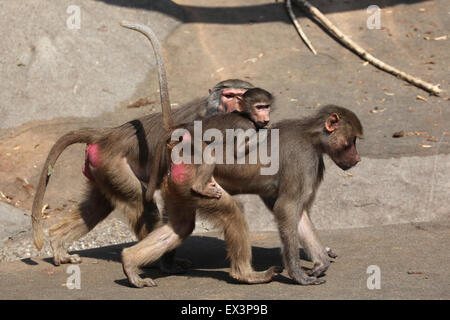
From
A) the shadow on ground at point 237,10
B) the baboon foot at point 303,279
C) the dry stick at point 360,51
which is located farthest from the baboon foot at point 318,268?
the shadow on ground at point 237,10

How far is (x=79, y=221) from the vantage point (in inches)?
218

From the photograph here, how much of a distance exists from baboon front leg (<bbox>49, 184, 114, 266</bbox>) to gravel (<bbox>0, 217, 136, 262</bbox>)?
985 mm

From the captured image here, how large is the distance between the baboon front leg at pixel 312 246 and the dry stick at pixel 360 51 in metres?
5.10

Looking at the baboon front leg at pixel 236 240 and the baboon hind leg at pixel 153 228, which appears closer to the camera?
the baboon front leg at pixel 236 240

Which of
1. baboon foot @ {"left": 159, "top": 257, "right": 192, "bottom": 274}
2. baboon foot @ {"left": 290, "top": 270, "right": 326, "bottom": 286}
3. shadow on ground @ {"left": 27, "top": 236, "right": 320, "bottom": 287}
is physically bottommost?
shadow on ground @ {"left": 27, "top": 236, "right": 320, "bottom": 287}

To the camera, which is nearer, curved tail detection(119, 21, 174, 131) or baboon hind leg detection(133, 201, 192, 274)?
curved tail detection(119, 21, 174, 131)

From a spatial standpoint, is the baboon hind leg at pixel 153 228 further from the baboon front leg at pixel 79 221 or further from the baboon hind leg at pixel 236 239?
the baboon hind leg at pixel 236 239

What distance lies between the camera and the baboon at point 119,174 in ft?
16.7

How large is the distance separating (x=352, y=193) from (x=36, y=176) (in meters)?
3.99

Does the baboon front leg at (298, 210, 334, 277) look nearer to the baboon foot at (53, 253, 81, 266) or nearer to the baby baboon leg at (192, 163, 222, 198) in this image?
the baby baboon leg at (192, 163, 222, 198)

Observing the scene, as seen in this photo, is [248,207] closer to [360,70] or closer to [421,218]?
[421,218]

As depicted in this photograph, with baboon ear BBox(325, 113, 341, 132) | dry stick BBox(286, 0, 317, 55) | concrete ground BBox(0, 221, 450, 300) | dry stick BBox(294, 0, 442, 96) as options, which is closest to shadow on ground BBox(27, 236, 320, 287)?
concrete ground BBox(0, 221, 450, 300)

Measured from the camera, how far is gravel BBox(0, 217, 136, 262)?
642cm

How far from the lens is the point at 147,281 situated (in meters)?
4.70
